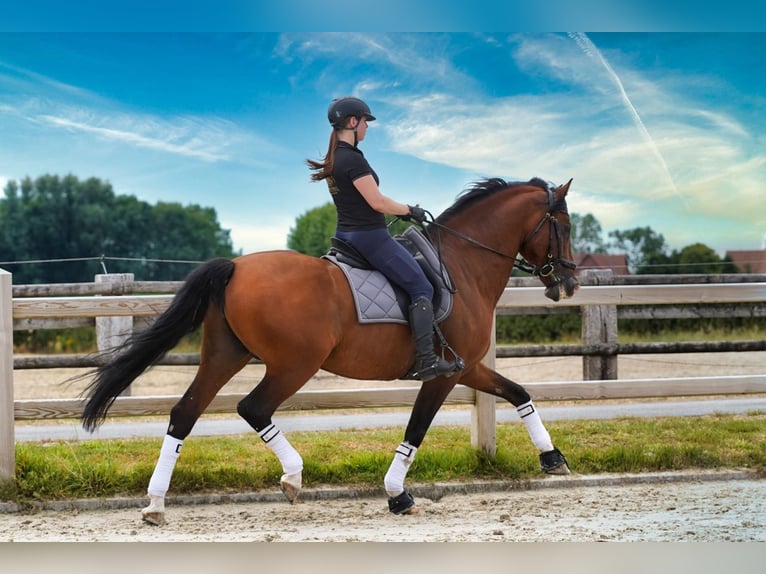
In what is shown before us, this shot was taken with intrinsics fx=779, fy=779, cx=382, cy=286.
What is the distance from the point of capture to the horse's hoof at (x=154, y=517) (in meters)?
3.92

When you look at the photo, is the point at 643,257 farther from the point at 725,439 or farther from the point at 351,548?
the point at 351,548

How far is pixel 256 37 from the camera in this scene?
1193 centimetres

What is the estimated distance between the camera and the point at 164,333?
13.1 ft

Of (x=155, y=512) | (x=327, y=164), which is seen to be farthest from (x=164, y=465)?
(x=327, y=164)

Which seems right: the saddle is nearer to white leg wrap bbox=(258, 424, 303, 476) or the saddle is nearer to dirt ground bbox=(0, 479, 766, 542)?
white leg wrap bbox=(258, 424, 303, 476)

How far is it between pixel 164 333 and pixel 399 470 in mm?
1449

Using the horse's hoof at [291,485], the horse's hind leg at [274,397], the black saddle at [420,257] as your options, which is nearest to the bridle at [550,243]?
the black saddle at [420,257]

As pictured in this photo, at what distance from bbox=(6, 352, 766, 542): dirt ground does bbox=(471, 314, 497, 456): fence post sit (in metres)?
0.35

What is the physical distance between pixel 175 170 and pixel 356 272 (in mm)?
11459

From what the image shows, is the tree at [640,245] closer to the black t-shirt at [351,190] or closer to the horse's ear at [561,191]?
the horse's ear at [561,191]

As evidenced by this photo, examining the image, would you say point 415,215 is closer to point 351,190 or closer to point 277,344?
point 351,190

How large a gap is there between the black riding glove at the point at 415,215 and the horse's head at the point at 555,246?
0.72m

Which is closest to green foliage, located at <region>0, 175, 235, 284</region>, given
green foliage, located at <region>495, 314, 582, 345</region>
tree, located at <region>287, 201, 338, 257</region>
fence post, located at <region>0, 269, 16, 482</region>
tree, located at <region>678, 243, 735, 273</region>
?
tree, located at <region>287, 201, 338, 257</region>

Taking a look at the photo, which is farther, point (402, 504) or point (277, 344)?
point (402, 504)
